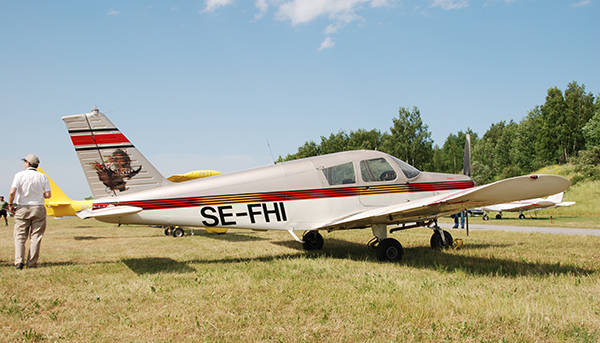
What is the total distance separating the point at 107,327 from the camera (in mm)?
3375

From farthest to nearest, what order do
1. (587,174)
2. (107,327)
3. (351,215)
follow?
(587,174)
(351,215)
(107,327)

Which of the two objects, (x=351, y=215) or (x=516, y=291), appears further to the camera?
(x=351, y=215)

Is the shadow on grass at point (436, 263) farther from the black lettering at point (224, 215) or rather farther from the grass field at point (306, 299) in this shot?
the black lettering at point (224, 215)

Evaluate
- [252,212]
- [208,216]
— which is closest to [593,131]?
[252,212]

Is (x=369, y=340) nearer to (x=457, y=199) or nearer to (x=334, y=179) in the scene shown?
(x=457, y=199)

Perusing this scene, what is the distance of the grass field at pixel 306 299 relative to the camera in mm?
3160

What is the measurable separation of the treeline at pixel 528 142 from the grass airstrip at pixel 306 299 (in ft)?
132

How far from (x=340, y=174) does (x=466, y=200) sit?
2.56 m

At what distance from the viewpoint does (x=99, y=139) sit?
6.80 metres

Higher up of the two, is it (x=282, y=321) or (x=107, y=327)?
(x=107, y=327)

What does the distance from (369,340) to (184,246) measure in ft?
25.2

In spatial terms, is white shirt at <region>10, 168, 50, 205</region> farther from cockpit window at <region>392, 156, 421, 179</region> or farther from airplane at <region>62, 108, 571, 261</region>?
cockpit window at <region>392, 156, 421, 179</region>

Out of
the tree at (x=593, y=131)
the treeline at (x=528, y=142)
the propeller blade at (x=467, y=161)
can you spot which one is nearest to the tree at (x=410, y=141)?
the treeline at (x=528, y=142)

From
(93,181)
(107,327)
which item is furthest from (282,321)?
(93,181)
